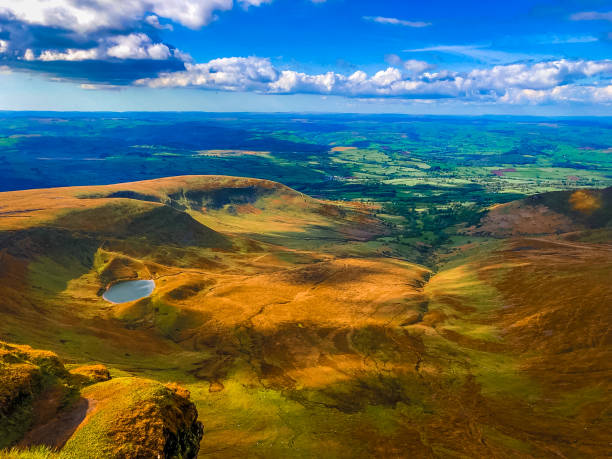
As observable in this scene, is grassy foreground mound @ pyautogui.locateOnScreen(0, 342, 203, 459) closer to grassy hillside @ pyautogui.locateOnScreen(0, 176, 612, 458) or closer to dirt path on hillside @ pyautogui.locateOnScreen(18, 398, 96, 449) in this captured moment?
dirt path on hillside @ pyautogui.locateOnScreen(18, 398, 96, 449)

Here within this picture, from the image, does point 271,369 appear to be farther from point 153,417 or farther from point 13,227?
point 13,227

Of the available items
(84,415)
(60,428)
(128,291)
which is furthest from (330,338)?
(60,428)

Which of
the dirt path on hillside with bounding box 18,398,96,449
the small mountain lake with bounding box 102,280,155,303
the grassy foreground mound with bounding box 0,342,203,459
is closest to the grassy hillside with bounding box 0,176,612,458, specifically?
the grassy foreground mound with bounding box 0,342,203,459

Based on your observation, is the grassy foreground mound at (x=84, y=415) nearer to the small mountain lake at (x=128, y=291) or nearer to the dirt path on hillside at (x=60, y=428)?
the dirt path on hillside at (x=60, y=428)

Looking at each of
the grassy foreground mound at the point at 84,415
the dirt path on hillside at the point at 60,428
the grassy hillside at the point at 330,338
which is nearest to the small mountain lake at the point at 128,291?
the grassy hillside at the point at 330,338

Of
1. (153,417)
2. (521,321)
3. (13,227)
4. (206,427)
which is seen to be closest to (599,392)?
(521,321)
